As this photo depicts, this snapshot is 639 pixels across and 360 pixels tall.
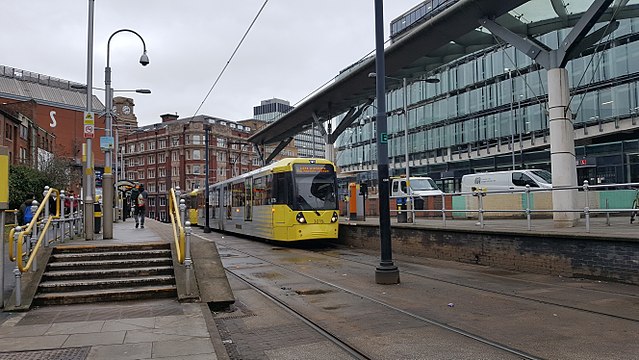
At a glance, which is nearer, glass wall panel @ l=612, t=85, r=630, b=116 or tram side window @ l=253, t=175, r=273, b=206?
tram side window @ l=253, t=175, r=273, b=206

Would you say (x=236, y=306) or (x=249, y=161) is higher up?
(x=249, y=161)

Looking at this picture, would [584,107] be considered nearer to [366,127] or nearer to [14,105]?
[366,127]

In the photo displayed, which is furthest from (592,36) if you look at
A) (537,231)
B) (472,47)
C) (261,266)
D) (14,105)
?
(14,105)

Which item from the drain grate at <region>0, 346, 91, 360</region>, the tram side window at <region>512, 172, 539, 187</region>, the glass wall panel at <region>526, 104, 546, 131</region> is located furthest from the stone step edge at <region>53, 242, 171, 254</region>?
the glass wall panel at <region>526, 104, 546, 131</region>

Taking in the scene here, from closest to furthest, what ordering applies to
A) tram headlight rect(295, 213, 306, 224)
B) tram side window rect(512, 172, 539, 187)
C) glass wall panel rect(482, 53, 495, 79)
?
tram headlight rect(295, 213, 306, 224) < tram side window rect(512, 172, 539, 187) < glass wall panel rect(482, 53, 495, 79)

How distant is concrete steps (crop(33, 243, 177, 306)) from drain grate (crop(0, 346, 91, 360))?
298cm

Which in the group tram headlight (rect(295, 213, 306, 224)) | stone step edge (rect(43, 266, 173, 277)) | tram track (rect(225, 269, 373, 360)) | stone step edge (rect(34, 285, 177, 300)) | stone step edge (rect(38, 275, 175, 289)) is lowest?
tram track (rect(225, 269, 373, 360))

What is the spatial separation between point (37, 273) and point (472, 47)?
17259mm

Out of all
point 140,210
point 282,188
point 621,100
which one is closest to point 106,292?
point 282,188

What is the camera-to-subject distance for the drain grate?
601cm

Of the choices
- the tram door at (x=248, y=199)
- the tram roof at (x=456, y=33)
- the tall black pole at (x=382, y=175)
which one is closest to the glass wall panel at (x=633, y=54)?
the tram roof at (x=456, y=33)

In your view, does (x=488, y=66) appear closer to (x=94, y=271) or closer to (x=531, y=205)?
(x=531, y=205)

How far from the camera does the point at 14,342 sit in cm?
669

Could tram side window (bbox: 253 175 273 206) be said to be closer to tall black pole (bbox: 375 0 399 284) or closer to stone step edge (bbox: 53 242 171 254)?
tall black pole (bbox: 375 0 399 284)
